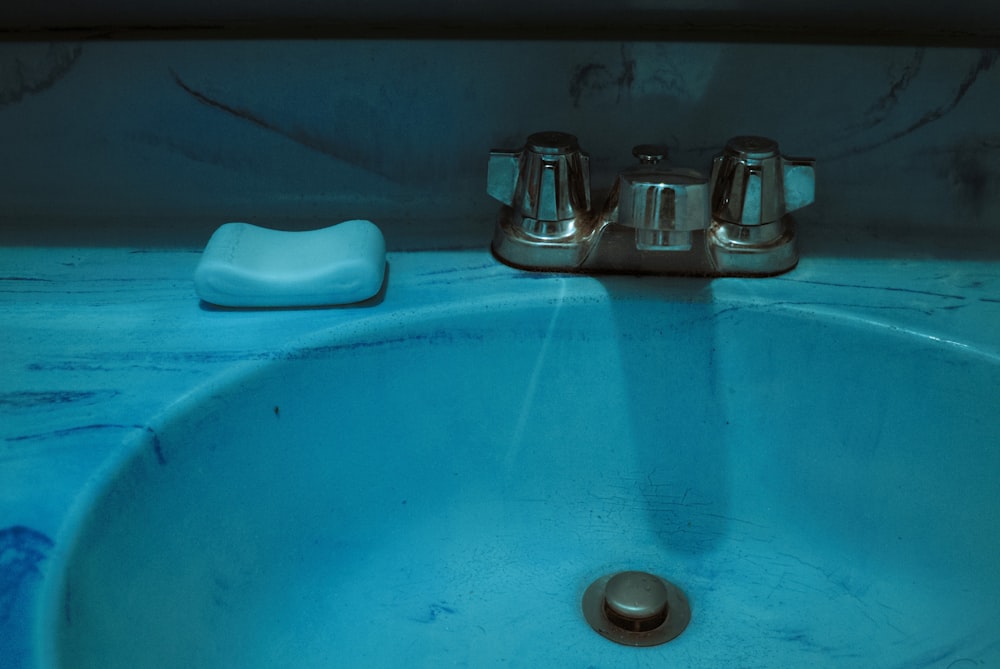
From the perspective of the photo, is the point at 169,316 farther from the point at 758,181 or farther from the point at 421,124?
the point at 758,181

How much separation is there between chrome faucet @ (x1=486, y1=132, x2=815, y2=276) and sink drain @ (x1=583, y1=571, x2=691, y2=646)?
18cm

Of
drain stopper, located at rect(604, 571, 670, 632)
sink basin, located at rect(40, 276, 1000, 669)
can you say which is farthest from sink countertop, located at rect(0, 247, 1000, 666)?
drain stopper, located at rect(604, 571, 670, 632)

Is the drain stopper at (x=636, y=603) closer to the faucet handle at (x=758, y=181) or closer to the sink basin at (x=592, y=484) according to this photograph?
the sink basin at (x=592, y=484)

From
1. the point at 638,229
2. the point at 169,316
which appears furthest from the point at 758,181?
the point at 169,316

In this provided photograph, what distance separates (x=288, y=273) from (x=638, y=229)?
0.19 meters

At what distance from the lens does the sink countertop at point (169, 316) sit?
425 mm

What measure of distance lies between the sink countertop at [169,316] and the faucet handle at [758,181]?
0.14ft

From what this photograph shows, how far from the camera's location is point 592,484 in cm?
56

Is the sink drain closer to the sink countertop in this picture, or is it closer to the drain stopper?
the drain stopper

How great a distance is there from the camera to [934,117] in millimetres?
553

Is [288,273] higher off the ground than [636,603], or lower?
higher

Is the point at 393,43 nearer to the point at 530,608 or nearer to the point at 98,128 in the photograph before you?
the point at 98,128

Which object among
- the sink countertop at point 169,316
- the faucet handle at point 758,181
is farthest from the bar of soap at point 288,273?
the faucet handle at point 758,181

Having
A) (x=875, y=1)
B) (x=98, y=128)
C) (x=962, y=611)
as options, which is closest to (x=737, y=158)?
(x=875, y=1)
